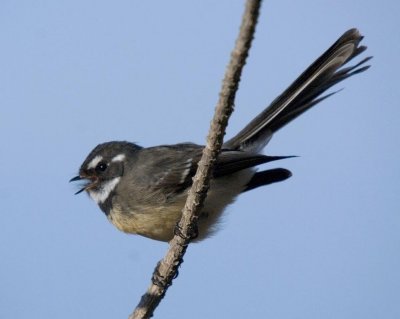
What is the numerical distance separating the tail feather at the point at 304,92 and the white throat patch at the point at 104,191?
123 centimetres

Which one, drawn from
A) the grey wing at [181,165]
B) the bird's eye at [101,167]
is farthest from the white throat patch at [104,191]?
the grey wing at [181,165]

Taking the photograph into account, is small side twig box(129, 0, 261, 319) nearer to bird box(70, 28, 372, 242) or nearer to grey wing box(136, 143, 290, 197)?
bird box(70, 28, 372, 242)

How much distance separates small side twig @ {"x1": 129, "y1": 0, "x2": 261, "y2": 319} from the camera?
317cm

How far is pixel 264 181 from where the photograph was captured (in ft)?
22.6

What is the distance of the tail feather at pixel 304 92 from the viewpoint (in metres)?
5.74

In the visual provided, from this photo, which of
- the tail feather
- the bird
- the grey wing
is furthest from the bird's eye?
the tail feather

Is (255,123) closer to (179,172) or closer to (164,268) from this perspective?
(179,172)

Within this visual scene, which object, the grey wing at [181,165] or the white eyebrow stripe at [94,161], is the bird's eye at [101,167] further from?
the grey wing at [181,165]

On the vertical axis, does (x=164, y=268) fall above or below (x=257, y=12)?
below

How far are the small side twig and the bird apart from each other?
91 centimetres

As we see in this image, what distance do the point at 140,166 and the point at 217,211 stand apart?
96 centimetres

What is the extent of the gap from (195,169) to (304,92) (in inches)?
49.9

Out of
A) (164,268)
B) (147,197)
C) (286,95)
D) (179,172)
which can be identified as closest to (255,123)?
(286,95)

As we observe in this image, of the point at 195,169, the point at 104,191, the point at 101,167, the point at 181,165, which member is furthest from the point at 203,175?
the point at 101,167
